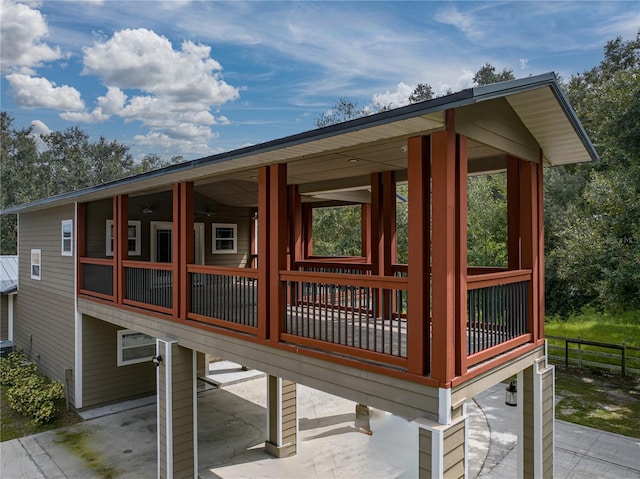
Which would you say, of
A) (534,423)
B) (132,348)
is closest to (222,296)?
(534,423)

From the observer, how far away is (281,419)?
8.28 metres

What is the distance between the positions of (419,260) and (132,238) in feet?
29.5

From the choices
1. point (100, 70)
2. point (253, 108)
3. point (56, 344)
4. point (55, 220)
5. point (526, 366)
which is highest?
point (100, 70)

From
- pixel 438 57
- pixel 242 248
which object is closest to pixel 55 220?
pixel 242 248

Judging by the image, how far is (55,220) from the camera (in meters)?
11.7

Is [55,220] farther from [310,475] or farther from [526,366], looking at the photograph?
[526,366]

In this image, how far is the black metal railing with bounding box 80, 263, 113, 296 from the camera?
30.7 feet

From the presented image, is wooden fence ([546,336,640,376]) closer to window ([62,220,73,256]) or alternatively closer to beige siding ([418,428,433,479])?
beige siding ([418,428,433,479])

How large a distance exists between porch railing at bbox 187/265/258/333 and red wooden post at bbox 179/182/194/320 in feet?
0.27

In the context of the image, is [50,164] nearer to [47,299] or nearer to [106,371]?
[47,299]

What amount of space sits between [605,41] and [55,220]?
28362 mm

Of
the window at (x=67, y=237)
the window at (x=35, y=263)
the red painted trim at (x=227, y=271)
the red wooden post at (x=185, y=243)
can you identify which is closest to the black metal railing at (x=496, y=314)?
the red painted trim at (x=227, y=271)

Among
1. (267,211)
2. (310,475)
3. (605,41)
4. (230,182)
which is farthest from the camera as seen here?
(605,41)

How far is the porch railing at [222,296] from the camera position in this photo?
5.91 metres
